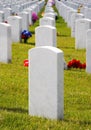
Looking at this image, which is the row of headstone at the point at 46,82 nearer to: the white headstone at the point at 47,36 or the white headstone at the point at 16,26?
the white headstone at the point at 47,36

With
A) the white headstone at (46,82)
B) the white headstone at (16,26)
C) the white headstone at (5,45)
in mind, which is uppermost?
the white headstone at (46,82)

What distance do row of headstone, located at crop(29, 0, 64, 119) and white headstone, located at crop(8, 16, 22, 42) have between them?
9.81 metres

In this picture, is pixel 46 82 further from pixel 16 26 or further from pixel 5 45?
pixel 16 26

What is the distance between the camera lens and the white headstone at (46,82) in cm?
679

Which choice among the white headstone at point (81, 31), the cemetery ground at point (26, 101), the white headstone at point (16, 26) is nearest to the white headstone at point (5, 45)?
the cemetery ground at point (26, 101)

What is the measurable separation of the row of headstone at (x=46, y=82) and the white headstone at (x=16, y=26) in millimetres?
9811

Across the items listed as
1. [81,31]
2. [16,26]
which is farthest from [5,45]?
[16,26]

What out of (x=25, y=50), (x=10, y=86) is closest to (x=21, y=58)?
(x=25, y=50)

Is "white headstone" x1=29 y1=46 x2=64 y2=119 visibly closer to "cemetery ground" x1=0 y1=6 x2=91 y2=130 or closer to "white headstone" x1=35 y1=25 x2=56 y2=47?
"cemetery ground" x1=0 y1=6 x2=91 y2=130

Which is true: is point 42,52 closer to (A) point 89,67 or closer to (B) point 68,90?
(B) point 68,90

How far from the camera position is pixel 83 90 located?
955cm

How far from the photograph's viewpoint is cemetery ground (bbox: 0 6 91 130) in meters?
6.62

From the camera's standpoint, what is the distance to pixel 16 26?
17.1 meters

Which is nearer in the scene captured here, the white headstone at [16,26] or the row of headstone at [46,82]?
the row of headstone at [46,82]
